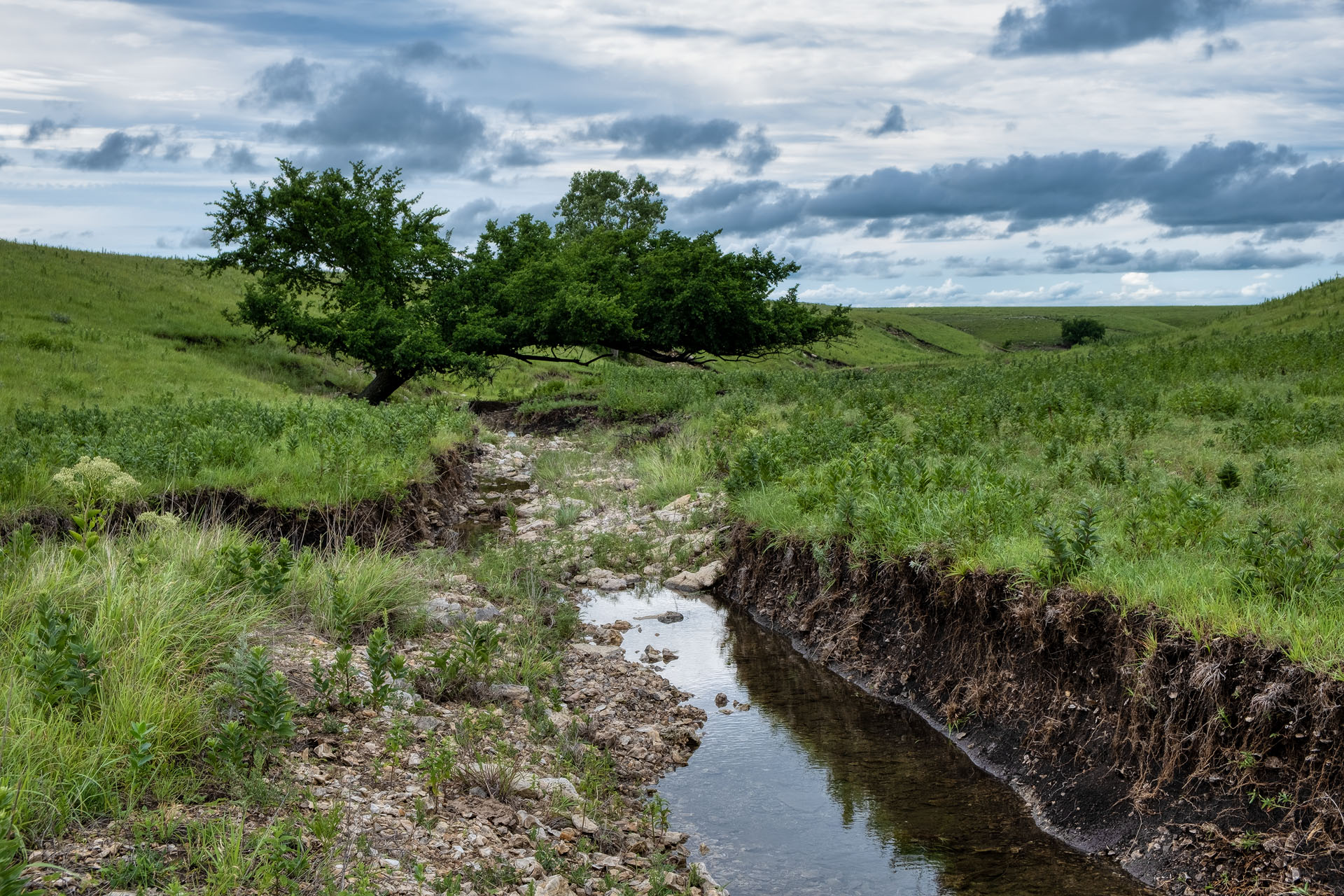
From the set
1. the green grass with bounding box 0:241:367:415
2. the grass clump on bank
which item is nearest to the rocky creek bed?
the grass clump on bank

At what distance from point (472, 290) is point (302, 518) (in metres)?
19.0

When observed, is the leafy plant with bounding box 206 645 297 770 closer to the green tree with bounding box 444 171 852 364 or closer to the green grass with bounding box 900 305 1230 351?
the green tree with bounding box 444 171 852 364

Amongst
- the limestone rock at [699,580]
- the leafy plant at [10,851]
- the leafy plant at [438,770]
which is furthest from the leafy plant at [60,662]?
the limestone rock at [699,580]

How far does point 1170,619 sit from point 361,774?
4884mm

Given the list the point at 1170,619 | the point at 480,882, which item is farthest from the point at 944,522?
the point at 480,882

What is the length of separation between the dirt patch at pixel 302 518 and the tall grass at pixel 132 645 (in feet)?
5.80

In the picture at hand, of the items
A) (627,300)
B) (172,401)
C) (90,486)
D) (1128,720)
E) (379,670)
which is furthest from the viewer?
(627,300)

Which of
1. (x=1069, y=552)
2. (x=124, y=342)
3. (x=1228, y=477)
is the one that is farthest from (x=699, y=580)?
(x=124, y=342)

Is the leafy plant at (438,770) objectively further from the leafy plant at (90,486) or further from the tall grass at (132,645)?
the leafy plant at (90,486)

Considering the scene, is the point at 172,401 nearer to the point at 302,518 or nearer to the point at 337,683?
the point at 302,518

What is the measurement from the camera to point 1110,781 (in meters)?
5.54

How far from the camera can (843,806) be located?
19.6 feet

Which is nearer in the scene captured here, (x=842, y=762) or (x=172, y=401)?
(x=842, y=762)

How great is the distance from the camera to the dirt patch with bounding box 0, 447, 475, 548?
31.3ft
